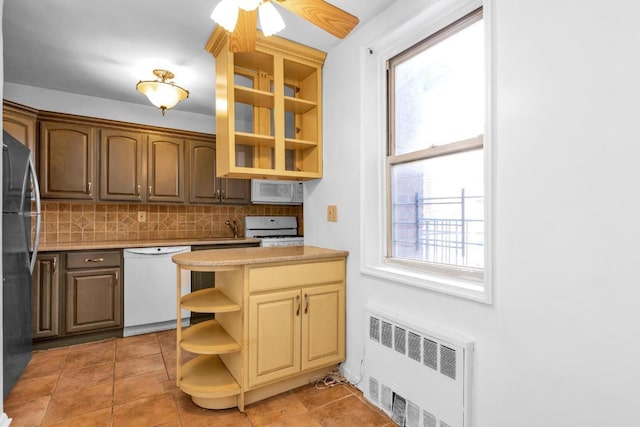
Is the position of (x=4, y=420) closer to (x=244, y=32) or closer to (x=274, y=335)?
(x=274, y=335)

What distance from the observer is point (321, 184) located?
2611 millimetres

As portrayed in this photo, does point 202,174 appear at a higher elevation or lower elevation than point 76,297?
higher

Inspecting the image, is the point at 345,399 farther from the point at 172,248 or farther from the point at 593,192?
the point at 172,248

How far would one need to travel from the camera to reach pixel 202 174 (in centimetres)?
387

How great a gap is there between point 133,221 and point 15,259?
5.60 feet

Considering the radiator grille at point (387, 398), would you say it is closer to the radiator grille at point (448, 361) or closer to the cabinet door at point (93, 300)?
the radiator grille at point (448, 361)

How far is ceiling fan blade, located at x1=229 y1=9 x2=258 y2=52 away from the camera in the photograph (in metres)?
1.52

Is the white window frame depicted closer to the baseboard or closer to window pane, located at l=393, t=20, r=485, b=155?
window pane, located at l=393, t=20, r=485, b=155

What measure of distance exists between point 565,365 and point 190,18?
2.73m

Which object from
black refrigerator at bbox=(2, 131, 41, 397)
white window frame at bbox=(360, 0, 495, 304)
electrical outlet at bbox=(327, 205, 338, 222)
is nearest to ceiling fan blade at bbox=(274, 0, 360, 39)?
white window frame at bbox=(360, 0, 495, 304)

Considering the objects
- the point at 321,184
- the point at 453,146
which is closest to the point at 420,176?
the point at 453,146

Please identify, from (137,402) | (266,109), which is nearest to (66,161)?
(266,109)

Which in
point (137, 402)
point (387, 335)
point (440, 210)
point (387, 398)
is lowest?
point (137, 402)

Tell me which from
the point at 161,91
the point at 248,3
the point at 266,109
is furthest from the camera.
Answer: the point at 161,91
